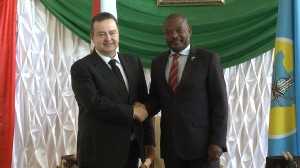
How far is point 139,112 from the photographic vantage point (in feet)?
5.30

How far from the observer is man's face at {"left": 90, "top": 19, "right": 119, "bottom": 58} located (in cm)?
165

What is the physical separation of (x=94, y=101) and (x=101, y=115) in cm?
7

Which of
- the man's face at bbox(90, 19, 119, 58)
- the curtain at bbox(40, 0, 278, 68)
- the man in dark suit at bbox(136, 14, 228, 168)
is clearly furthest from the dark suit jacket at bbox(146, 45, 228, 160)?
the curtain at bbox(40, 0, 278, 68)

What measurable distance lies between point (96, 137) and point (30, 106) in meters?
1.42

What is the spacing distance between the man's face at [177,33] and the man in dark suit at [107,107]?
0.24 meters

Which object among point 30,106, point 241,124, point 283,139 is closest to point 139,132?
point 283,139

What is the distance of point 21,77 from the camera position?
2.81 m

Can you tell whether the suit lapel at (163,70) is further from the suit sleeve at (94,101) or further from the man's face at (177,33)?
the suit sleeve at (94,101)

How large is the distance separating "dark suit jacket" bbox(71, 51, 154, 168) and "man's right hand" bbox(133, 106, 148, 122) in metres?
0.02

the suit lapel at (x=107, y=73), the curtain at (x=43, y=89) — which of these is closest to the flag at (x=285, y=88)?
the suit lapel at (x=107, y=73)

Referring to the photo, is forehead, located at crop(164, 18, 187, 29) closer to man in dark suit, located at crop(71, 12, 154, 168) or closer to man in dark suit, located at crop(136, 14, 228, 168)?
man in dark suit, located at crop(136, 14, 228, 168)

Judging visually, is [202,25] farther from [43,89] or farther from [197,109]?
[43,89]

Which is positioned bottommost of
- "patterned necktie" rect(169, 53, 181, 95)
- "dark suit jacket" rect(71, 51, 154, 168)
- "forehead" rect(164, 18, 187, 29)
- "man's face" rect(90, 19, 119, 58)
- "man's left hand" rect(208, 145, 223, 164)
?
"man's left hand" rect(208, 145, 223, 164)

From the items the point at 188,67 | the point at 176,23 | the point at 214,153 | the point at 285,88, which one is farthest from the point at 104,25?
the point at 285,88
